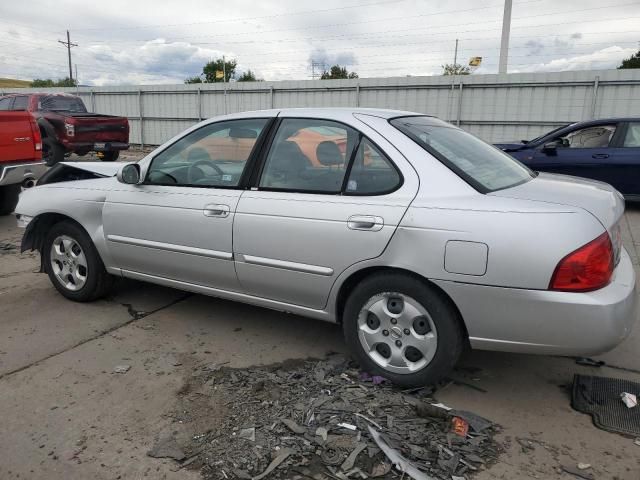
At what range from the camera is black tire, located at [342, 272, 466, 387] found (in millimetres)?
2811

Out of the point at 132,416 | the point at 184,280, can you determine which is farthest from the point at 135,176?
the point at 132,416

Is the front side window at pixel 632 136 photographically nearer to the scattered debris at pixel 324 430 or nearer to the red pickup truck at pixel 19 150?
the scattered debris at pixel 324 430

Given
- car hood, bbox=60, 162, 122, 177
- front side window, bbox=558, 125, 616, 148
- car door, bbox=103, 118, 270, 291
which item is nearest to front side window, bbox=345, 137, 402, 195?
car door, bbox=103, 118, 270, 291

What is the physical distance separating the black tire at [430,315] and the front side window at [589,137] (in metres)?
6.89

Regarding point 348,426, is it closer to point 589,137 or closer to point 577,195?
point 577,195

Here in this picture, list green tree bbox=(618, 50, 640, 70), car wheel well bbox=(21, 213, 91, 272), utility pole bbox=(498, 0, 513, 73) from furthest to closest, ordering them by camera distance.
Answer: green tree bbox=(618, 50, 640, 70)
utility pole bbox=(498, 0, 513, 73)
car wheel well bbox=(21, 213, 91, 272)

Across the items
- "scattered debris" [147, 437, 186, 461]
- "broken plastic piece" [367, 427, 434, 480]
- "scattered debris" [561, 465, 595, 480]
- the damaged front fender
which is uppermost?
the damaged front fender

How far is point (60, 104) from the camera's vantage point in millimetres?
13211

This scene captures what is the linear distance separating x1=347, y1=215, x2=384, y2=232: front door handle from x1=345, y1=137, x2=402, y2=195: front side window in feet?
0.54

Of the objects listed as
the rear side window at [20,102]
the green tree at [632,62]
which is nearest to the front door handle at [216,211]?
the rear side window at [20,102]

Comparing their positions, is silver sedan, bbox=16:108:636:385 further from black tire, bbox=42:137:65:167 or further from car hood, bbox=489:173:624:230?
black tire, bbox=42:137:65:167

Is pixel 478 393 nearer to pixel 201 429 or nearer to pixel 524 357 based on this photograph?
pixel 524 357

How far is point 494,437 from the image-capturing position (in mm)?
2648

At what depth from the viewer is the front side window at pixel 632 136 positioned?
827cm
